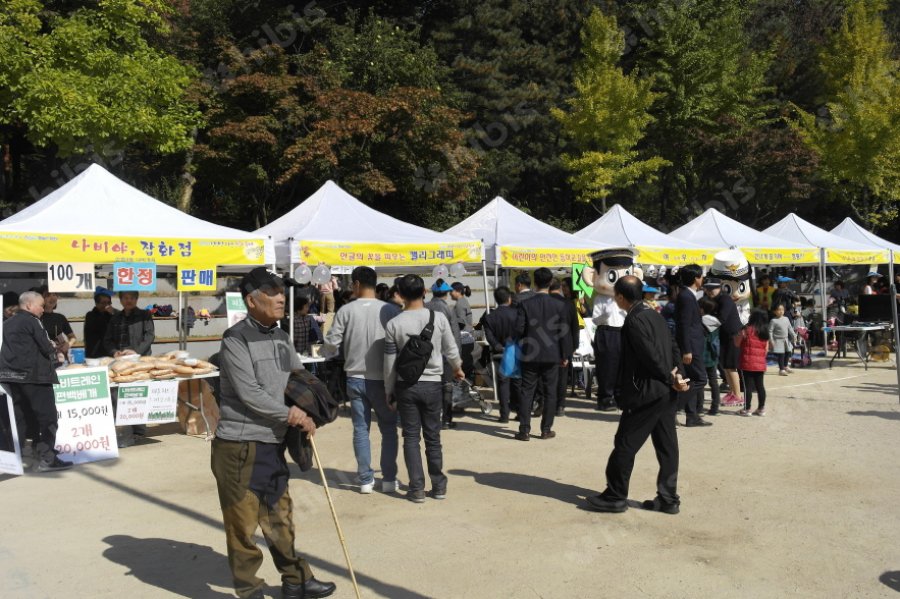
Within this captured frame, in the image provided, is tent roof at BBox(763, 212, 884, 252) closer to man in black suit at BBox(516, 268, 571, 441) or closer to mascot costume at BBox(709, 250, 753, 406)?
mascot costume at BBox(709, 250, 753, 406)

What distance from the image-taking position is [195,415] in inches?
380

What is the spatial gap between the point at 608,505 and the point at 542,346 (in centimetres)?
276

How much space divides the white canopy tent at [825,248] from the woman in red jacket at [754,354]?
7.98 meters

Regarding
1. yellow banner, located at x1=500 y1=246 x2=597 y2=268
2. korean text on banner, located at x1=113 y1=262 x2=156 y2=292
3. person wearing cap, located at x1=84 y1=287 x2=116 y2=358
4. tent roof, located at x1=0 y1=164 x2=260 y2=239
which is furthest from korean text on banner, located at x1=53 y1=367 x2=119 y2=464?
yellow banner, located at x1=500 y1=246 x2=597 y2=268

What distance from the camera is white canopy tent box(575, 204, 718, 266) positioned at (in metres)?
14.4

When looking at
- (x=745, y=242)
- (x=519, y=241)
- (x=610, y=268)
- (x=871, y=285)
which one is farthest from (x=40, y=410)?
(x=871, y=285)

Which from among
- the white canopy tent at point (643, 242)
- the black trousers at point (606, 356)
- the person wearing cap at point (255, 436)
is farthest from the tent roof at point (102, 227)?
the white canopy tent at point (643, 242)

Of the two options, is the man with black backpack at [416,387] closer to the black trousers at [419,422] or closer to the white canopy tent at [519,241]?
the black trousers at [419,422]

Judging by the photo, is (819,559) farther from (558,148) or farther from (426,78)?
(558,148)

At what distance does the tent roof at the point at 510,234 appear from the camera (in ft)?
41.3

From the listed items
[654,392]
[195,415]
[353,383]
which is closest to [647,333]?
[654,392]

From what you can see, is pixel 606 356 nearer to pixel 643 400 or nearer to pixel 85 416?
pixel 643 400

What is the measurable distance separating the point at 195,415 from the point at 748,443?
6.45 m

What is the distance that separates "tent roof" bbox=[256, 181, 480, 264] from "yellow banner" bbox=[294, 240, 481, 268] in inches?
2.5
